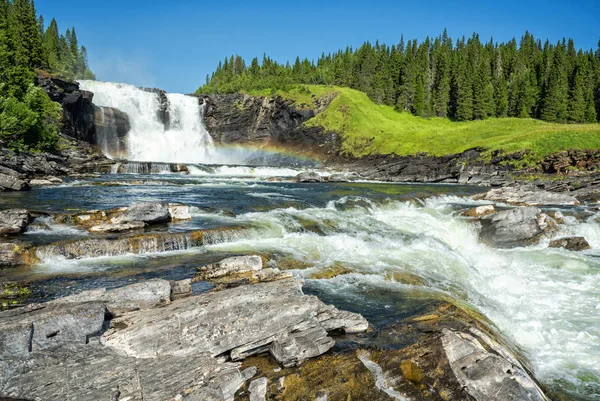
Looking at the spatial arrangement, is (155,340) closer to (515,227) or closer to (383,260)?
(383,260)

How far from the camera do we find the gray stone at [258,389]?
6.33 meters

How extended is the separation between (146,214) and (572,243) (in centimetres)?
2331

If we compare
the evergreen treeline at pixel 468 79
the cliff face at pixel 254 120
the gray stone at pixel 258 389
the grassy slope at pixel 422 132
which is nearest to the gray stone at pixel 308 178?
the grassy slope at pixel 422 132

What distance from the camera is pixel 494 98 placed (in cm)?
10812

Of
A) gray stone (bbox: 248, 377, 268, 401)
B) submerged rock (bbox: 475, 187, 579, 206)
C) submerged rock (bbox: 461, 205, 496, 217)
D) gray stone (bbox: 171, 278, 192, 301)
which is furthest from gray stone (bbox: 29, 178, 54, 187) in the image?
submerged rock (bbox: 475, 187, 579, 206)

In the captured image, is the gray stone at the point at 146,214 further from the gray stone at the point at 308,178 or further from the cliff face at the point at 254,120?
the cliff face at the point at 254,120

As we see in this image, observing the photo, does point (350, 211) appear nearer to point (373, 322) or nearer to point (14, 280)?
point (373, 322)

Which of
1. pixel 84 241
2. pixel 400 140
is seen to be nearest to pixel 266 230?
pixel 84 241

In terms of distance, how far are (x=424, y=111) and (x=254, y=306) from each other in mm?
114565

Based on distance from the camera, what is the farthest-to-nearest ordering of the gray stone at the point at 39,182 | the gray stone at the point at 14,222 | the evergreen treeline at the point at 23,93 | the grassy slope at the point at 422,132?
the grassy slope at the point at 422,132
the evergreen treeline at the point at 23,93
the gray stone at the point at 39,182
the gray stone at the point at 14,222

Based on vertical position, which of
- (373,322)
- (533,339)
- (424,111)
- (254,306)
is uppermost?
(424,111)

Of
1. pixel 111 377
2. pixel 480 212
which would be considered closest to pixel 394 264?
pixel 111 377

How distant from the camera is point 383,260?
1627 cm

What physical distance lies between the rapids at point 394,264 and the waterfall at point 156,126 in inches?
2240
